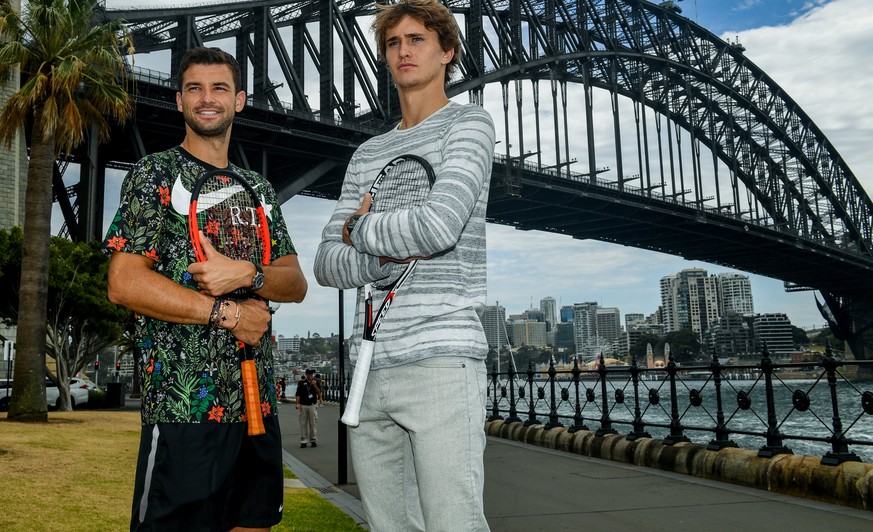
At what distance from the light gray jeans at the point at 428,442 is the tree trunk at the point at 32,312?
16.0 metres

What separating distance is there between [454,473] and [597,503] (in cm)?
581

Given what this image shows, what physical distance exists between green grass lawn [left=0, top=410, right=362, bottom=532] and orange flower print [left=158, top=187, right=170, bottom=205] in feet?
13.8

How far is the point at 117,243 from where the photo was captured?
91.0 inches

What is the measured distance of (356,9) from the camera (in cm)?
4609

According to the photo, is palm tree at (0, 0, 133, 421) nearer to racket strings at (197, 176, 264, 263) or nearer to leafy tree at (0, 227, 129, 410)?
leafy tree at (0, 227, 129, 410)

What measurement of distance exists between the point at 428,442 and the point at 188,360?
2.80 ft

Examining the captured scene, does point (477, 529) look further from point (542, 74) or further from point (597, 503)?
point (542, 74)

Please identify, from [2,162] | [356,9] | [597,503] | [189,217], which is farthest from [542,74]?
[189,217]

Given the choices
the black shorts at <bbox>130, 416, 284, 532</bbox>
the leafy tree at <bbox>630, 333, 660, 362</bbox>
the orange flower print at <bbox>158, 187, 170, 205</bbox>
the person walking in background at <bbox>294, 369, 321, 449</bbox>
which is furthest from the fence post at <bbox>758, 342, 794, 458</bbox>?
the leafy tree at <bbox>630, 333, 660, 362</bbox>

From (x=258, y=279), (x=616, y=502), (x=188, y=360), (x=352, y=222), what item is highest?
(x=352, y=222)

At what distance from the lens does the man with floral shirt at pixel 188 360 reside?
2244mm

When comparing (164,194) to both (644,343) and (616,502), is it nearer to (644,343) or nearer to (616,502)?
(616,502)

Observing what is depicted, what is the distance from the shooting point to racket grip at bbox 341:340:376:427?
1.95 m

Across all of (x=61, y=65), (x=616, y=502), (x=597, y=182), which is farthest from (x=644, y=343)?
(x=616, y=502)
